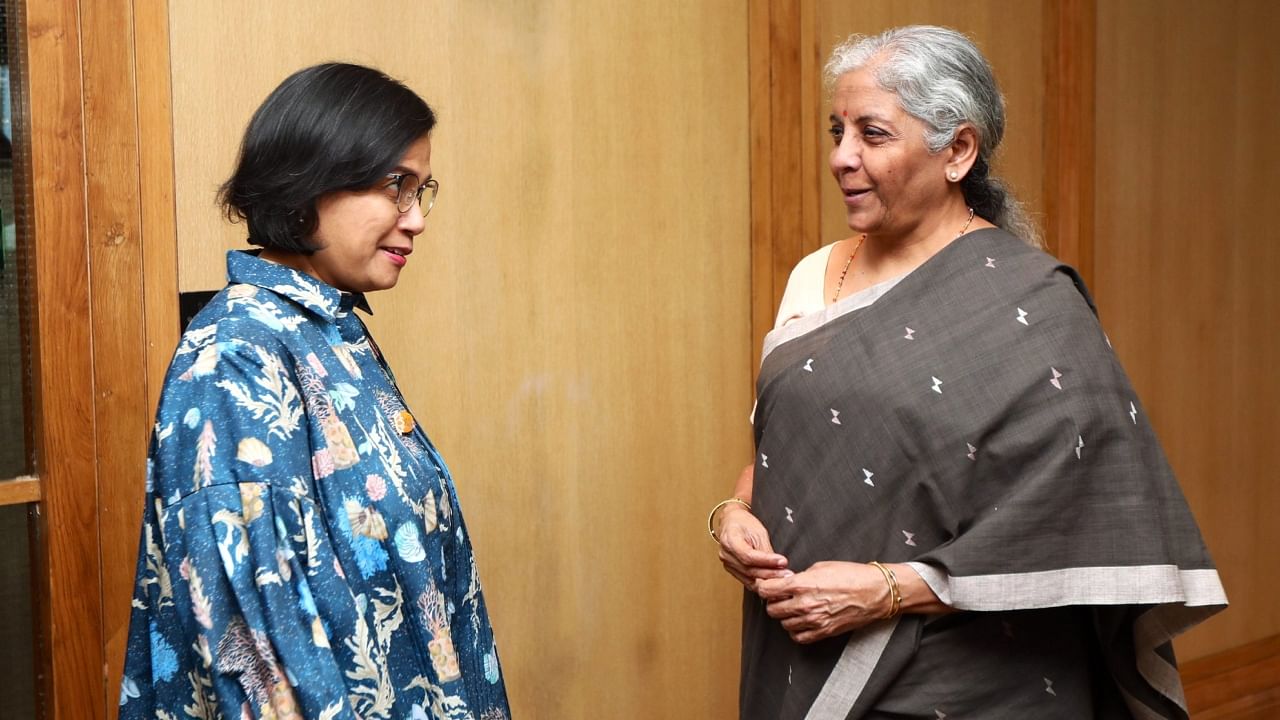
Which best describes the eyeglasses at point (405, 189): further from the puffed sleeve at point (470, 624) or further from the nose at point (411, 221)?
the puffed sleeve at point (470, 624)

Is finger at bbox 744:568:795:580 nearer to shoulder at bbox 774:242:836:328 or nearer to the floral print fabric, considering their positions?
shoulder at bbox 774:242:836:328

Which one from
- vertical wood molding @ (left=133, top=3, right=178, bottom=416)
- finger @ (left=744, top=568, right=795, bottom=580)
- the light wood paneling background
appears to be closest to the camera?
finger @ (left=744, top=568, right=795, bottom=580)

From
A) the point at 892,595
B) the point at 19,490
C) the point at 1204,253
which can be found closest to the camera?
the point at 892,595

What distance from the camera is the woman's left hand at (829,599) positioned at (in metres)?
1.61

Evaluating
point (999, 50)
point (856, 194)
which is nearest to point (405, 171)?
point (856, 194)

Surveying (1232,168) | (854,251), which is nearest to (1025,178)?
(1232,168)

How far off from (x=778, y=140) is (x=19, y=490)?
5.43 feet

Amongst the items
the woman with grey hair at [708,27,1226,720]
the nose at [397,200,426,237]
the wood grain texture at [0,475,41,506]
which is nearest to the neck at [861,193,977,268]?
the woman with grey hair at [708,27,1226,720]

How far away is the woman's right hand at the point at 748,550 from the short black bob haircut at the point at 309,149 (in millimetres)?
779

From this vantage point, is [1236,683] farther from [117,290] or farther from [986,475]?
[117,290]

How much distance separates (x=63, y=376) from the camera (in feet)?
6.21

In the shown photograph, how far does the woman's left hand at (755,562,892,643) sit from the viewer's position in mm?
1610

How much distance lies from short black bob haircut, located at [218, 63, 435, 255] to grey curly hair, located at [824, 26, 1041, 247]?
74cm

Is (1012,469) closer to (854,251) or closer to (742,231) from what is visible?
(854,251)
